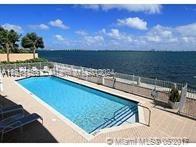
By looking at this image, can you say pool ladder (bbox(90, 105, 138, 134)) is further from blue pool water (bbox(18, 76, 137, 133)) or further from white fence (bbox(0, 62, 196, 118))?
white fence (bbox(0, 62, 196, 118))

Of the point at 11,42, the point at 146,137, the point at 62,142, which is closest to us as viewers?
the point at 62,142

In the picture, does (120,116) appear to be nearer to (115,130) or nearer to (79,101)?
(115,130)

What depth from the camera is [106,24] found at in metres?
115

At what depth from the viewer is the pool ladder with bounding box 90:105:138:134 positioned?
1082cm

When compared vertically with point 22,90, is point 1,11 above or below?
above

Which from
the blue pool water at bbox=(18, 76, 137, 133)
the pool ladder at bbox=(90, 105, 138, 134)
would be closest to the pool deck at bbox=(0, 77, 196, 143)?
the pool ladder at bbox=(90, 105, 138, 134)

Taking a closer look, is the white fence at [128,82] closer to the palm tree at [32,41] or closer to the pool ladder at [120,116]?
the pool ladder at [120,116]

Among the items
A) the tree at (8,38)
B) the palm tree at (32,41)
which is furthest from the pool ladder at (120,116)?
the palm tree at (32,41)

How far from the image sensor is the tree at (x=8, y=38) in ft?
118

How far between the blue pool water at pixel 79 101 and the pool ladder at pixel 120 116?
193 millimetres

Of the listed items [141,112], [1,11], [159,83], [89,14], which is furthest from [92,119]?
[89,14]

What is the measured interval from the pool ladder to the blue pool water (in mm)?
193

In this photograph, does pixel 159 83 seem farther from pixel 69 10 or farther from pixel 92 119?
pixel 69 10

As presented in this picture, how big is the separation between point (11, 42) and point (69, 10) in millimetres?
10290
